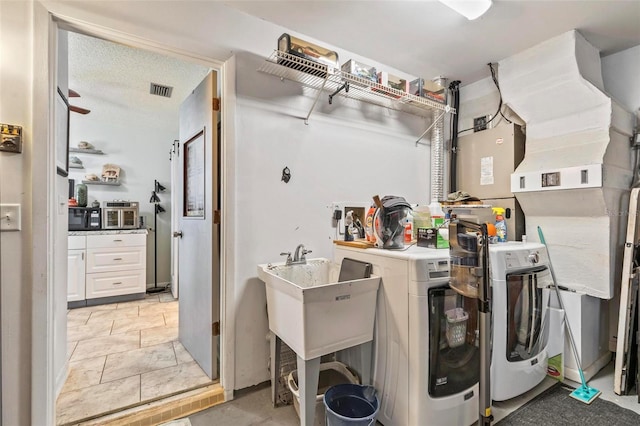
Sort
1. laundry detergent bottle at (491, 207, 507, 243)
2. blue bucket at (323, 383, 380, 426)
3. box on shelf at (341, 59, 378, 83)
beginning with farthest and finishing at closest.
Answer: laundry detergent bottle at (491, 207, 507, 243) < box on shelf at (341, 59, 378, 83) < blue bucket at (323, 383, 380, 426)

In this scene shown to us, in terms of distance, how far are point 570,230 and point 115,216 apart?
5194mm

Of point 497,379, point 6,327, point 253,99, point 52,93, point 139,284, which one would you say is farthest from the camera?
point 139,284

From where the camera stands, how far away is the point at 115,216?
4.11 m

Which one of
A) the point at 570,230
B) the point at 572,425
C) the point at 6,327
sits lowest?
the point at 572,425

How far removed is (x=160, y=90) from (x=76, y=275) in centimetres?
250

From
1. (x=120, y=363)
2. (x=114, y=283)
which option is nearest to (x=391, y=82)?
(x=120, y=363)

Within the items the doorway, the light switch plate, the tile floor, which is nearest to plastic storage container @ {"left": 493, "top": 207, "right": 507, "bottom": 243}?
the doorway

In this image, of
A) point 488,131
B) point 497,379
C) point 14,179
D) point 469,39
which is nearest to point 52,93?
point 14,179

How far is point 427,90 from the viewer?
2566 mm

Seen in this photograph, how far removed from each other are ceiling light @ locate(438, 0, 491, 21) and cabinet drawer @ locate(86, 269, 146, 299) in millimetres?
4475

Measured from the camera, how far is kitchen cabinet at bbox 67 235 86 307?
11.7ft

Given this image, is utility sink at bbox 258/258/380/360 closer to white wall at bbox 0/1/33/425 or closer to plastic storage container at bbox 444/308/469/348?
plastic storage container at bbox 444/308/469/348

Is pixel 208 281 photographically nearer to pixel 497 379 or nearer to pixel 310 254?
pixel 310 254

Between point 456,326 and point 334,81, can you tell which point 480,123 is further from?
point 456,326
